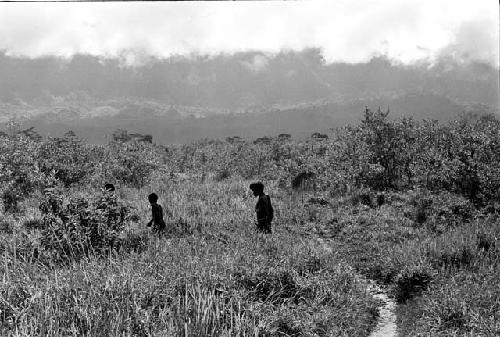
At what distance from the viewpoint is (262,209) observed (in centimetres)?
1223

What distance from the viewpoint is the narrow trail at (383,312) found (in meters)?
8.11

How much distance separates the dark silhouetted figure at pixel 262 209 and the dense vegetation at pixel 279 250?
0.61 meters

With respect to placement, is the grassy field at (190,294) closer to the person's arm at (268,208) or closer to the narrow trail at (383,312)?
the narrow trail at (383,312)

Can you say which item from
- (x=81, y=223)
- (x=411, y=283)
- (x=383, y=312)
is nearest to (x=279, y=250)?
(x=383, y=312)

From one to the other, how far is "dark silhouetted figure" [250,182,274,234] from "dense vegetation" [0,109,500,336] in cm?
61

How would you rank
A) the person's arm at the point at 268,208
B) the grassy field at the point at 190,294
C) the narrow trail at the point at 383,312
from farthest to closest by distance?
the person's arm at the point at 268,208, the narrow trail at the point at 383,312, the grassy field at the point at 190,294

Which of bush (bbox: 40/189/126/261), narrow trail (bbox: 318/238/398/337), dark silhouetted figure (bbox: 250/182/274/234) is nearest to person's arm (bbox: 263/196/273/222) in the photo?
dark silhouetted figure (bbox: 250/182/274/234)

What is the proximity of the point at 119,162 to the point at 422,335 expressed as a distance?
21.6 m

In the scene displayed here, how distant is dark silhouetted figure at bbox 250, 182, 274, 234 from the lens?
12008mm

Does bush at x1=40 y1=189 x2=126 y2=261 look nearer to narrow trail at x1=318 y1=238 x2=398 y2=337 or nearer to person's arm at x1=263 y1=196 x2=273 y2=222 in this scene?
person's arm at x1=263 y1=196 x2=273 y2=222

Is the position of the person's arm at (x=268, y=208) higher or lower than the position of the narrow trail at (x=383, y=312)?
higher

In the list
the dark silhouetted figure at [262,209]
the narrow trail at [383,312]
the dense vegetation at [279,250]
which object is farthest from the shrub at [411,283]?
the dark silhouetted figure at [262,209]

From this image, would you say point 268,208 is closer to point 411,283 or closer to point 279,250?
point 279,250

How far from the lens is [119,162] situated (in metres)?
26.2
